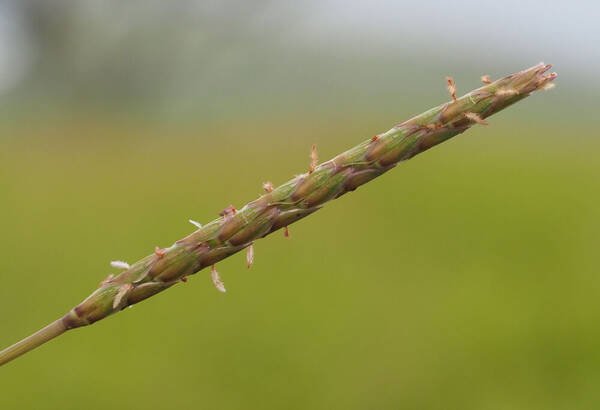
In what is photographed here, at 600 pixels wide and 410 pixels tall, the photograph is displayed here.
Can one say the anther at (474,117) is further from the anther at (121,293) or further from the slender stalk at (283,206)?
the anther at (121,293)

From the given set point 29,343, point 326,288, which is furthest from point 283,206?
point 326,288

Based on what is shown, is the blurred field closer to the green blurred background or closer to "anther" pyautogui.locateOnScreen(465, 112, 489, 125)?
the green blurred background

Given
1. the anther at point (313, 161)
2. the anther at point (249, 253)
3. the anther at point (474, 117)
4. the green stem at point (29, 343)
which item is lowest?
the green stem at point (29, 343)

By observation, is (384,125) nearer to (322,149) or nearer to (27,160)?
(322,149)

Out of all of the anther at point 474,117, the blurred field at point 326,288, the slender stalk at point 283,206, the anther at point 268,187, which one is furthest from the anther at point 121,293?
the blurred field at point 326,288

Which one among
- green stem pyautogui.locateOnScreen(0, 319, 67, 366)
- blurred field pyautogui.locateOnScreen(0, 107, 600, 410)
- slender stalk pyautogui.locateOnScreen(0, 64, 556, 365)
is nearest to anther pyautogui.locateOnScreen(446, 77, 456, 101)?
slender stalk pyautogui.locateOnScreen(0, 64, 556, 365)

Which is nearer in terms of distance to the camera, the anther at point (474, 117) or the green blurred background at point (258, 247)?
the anther at point (474, 117)

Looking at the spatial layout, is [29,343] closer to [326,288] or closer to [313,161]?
[313,161]
